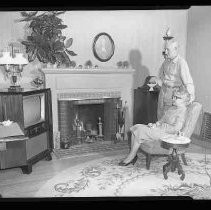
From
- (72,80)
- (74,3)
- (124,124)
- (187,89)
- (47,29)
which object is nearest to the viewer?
(74,3)

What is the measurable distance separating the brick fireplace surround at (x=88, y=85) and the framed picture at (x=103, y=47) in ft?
0.73

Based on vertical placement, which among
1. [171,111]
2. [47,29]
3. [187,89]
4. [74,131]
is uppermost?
[47,29]

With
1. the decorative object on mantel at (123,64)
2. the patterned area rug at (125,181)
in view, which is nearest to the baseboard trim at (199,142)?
the patterned area rug at (125,181)

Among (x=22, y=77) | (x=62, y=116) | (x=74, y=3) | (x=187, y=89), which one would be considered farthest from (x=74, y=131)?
(x=74, y=3)

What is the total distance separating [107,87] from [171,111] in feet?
4.70

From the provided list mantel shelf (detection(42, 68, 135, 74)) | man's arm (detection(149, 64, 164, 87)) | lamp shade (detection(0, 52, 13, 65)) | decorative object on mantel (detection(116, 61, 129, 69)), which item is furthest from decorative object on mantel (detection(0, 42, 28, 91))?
man's arm (detection(149, 64, 164, 87))

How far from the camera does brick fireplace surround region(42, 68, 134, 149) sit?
470 centimetres

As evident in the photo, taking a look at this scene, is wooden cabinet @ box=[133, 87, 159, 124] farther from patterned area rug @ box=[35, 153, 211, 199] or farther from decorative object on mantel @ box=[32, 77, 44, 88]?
decorative object on mantel @ box=[32, 77, 44, 88]

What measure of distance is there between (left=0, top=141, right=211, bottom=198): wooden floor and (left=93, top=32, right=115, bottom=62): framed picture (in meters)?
1.61

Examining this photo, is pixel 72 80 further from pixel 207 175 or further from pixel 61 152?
pixel 207 175

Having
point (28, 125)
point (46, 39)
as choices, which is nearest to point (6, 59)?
point (46, 39)

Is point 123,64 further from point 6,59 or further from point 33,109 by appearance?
point 6,59

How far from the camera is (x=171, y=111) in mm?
4023

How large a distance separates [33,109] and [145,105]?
1.87 meters
